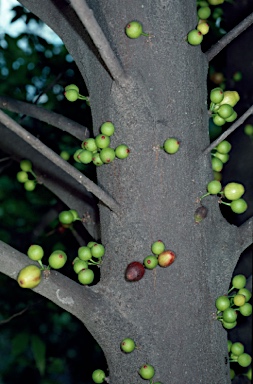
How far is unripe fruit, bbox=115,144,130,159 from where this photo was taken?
1558 mm

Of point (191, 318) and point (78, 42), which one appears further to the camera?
point (78, 42)

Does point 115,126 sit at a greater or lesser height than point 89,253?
greater

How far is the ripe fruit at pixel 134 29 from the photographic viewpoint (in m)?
1.57

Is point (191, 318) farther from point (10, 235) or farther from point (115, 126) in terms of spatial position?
point (10, 235)

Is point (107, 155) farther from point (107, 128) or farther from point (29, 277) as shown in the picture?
point (29, 277)

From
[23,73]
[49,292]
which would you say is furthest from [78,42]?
[23,73]

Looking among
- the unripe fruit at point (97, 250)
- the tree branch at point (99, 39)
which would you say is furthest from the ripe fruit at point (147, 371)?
the tree branch at point (99, 39)

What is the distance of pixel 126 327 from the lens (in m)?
1.58

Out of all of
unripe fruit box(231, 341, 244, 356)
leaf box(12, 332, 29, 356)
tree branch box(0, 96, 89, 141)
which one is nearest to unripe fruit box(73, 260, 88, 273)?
tree branch box(0, 96, 89, 141)

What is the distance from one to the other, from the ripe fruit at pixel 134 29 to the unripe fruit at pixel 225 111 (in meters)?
0.38

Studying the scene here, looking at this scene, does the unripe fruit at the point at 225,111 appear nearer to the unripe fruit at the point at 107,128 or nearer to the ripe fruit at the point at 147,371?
the unripe fruit at the point at 107,128

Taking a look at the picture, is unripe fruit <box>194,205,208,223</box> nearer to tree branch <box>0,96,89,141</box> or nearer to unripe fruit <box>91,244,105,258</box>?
unripe fruit <box>91,244,105,258</box>

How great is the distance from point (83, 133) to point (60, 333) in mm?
3233

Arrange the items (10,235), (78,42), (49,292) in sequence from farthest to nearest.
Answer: (10,235), (78,42), (49,292)
